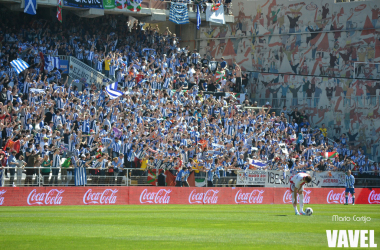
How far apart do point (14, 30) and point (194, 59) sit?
1470 centimetres

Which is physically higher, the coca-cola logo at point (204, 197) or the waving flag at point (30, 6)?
the waving flag at point (30, 6)

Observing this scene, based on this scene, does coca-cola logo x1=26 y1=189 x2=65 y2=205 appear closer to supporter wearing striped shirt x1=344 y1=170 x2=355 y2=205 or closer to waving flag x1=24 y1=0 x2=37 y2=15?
waving flag x1=24 y1=0 x2=37 y2=15

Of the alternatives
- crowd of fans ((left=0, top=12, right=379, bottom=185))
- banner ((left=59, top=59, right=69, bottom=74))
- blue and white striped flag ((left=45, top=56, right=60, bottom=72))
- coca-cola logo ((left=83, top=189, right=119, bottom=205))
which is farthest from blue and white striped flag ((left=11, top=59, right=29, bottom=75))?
coca-cola logo ((left=83, top=189, right=119, bottom=205))

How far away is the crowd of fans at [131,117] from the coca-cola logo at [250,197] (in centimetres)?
143

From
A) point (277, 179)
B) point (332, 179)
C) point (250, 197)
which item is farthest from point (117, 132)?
point (332, 179)

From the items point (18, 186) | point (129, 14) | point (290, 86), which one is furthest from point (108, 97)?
point (290, 86)

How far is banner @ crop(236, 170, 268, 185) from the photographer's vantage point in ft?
109

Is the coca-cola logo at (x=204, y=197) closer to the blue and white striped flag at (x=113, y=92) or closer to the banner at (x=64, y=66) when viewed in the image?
the blue and white striped flag at (x=113, y=92)

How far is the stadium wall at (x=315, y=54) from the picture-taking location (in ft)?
151

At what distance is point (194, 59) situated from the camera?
46.5 metres

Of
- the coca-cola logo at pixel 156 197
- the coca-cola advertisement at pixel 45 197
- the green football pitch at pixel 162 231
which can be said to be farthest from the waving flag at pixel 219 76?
the green football pitch at pixel 162 231

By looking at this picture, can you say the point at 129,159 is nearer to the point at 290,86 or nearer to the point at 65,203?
the point at 65,203

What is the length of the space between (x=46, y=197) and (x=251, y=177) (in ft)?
39.4

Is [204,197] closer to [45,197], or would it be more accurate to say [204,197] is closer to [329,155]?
[45,197]
